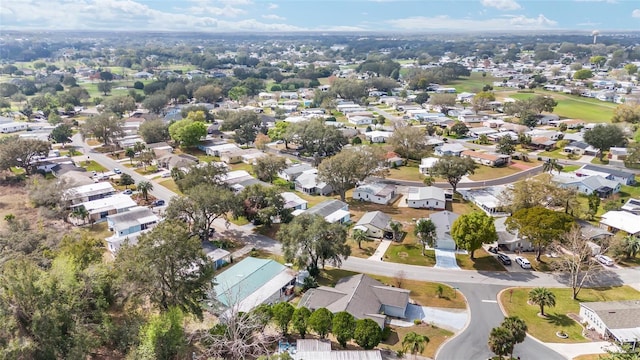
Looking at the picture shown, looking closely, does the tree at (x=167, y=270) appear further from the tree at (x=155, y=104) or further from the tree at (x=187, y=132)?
the tree at (x=155, y=104)

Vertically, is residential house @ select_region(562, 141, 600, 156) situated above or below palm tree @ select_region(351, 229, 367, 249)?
above

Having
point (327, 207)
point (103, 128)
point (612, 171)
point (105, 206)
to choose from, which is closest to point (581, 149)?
point (612, 171)

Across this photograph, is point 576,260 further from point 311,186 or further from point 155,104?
point 155,104

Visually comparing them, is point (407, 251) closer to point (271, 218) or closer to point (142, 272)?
point (271, 218)

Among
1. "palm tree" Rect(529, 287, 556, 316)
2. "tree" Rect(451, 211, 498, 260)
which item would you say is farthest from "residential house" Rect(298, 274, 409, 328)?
"palm tree" Rect(529, 287, 556, 316)

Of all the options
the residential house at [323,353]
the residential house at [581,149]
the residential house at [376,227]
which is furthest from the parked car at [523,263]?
the residential house at [581,149]

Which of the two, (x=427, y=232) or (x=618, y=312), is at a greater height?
(x=427, y=232)

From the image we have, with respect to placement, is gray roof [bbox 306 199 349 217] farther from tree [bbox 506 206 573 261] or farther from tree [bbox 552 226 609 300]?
tree [bbox 552 226 609 300]

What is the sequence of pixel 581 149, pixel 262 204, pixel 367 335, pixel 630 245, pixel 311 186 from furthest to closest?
pixel 581 149, pixel 311 186, pixel 262 204, pixel 630 245, pixel 367 335
